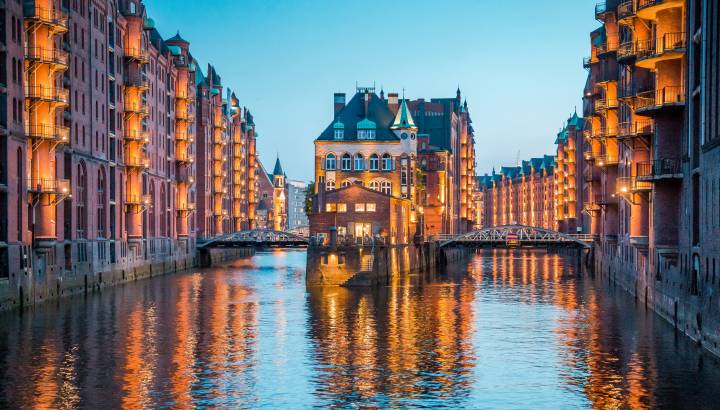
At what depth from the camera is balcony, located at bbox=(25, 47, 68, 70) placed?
72.2 m

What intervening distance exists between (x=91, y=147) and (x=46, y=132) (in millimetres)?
18312

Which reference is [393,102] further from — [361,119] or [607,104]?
[607,104]

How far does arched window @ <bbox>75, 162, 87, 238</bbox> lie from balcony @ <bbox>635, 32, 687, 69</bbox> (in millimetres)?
47759

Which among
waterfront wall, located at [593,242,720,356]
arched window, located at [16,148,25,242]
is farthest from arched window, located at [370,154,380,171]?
arched window, located at [16,148,25,242]

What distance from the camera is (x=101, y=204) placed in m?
95.1

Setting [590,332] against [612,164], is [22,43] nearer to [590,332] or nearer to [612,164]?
[590,332]

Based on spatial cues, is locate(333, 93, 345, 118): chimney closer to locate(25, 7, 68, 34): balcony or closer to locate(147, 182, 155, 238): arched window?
locate(147, 182, 155, 238): arched window

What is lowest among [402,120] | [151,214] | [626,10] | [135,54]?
[151,214]

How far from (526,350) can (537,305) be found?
25.4m

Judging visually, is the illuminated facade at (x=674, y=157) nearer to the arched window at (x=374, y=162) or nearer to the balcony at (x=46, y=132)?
the balcony at (x=46, y=132)

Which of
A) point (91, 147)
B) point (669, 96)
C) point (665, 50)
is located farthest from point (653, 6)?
point (91, 147)

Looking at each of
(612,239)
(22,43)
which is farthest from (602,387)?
(612,239)

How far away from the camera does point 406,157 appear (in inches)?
5364

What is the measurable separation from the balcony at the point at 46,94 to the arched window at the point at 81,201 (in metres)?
14.1
